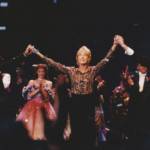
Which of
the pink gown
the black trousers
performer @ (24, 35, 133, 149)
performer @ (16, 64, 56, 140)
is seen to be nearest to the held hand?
performer @ (24, 35, 133, 149)

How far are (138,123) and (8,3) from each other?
233 cm

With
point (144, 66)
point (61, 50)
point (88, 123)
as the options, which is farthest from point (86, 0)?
point (88, 123)

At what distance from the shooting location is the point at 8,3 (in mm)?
6809

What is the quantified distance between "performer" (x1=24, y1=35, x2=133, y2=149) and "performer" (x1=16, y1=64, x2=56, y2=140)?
0.95 feet

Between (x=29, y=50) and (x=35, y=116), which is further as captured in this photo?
(x=35, y=116)

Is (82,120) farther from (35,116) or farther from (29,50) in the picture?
(29,50)

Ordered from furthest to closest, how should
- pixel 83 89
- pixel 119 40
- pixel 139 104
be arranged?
pixel 139 104 → pixel 83 89 → pixel 119 40

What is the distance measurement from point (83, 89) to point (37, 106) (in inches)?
24.8

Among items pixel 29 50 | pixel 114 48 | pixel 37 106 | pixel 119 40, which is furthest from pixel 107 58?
pixel 37 106

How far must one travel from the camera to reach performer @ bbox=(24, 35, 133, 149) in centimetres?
623

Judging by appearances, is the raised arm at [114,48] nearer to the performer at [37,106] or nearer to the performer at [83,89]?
the performer at [83,89]

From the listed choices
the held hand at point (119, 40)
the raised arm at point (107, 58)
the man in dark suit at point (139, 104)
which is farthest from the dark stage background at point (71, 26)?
the held hand at point (119, 40)

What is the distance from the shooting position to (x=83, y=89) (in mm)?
6258

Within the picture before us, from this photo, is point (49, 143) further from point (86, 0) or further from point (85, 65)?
point (86, 0)
